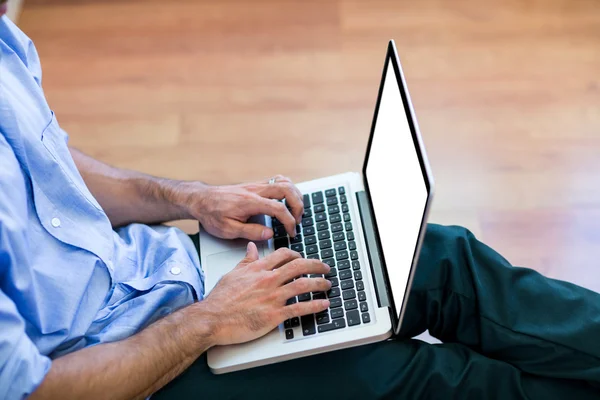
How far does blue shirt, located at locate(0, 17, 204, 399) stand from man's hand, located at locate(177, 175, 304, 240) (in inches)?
2.9

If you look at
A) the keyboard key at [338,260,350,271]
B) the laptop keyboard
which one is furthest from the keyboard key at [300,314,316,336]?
the keyboard key at [338,260,350,271]

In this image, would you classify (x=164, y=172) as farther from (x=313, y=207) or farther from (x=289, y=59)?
(x=313, y=207)

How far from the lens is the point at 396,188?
3.00 feet

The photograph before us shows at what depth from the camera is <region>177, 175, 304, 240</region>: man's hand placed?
1034 mm

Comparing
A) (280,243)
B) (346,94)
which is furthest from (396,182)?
(346,94)

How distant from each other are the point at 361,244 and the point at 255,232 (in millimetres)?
182

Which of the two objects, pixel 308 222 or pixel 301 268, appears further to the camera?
pixel 308 222

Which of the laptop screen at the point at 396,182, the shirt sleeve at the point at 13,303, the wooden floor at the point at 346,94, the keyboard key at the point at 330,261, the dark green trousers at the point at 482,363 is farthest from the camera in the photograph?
the wooden floor at the point at 346,94

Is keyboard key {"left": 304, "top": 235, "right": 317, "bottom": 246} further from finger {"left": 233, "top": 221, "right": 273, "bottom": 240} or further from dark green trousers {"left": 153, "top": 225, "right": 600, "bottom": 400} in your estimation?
dark green trousers {"left": 153, "top": 225, "right": 600, "bottom": 400}

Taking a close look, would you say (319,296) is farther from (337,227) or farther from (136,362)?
(136,362)

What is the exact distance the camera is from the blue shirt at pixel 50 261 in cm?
76

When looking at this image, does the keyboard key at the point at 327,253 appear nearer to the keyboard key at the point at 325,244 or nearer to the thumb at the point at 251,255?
the keyboard key at the point at 325,244

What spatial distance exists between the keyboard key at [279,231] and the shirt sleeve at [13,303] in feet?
1.37

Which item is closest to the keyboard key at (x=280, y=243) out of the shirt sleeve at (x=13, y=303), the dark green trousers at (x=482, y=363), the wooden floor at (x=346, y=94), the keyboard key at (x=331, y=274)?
the keyboard key at (x=331, y=274)
